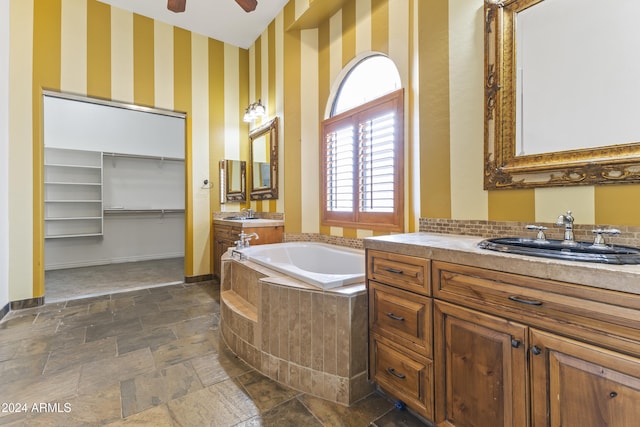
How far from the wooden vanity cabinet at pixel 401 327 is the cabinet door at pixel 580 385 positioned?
40 centimetres

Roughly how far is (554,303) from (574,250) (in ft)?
1.28

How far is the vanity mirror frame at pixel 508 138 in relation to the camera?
4.27 ft

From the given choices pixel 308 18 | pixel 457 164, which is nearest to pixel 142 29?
pixel 308 18

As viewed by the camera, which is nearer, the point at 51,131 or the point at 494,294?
the point at 494,294

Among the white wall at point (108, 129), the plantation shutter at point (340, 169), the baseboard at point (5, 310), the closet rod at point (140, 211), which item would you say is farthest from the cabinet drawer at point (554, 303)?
the closet rod at point (140, 211)

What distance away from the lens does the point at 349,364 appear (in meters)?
1.47

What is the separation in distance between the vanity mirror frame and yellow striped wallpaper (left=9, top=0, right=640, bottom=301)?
53 mm

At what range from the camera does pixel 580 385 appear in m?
0.85

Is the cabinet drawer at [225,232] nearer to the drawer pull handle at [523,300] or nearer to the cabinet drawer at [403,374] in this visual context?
the cabinet drawer at [403,374]

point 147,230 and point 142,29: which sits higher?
point 142,29

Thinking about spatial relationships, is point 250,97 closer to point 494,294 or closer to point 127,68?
point 127,68

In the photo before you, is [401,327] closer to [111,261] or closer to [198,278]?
[198,278]

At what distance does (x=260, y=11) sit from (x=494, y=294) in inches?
157

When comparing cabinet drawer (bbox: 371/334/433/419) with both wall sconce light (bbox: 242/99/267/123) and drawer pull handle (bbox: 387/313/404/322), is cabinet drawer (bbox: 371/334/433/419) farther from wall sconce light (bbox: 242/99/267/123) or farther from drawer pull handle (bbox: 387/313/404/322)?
wall sconce light (bbox: 242/99/267/123)
